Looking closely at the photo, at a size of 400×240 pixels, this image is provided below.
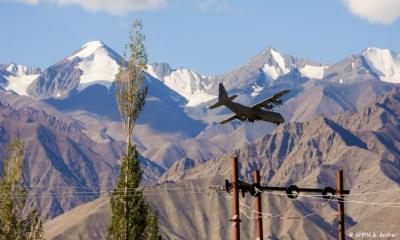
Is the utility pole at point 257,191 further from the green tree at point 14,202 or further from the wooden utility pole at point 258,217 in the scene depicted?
the green tree at point 14,202

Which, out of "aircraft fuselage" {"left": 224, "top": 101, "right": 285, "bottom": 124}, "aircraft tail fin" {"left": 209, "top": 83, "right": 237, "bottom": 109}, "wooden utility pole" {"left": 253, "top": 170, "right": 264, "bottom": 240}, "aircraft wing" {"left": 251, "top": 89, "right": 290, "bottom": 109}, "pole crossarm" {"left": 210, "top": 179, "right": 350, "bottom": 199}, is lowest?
"wooden utility pole" {"left": 253, "top": 170, "right": 264, "bottom": 240}

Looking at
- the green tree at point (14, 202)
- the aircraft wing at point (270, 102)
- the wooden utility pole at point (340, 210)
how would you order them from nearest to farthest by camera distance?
the wooden utility pole at point (340, 210), the aircraft wing at point (270, 102), the green tree at point (14, 202)

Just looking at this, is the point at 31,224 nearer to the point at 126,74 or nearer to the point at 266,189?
the point at 126,74

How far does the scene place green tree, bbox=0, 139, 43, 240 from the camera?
266ft

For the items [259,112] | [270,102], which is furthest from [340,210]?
[270,102]

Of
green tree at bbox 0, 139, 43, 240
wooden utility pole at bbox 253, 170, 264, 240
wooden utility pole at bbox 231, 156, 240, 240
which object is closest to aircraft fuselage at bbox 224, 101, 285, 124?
wooden utility pole at bbox 253, 170, 264, 240

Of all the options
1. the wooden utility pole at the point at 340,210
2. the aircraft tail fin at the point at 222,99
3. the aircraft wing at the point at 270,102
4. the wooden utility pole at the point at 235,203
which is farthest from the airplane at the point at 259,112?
the wooden utility pole at the point at 235,203

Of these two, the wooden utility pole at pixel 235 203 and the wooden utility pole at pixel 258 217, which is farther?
Result: the wooden utility pole at pixel 258 217

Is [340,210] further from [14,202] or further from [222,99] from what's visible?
[14,202]

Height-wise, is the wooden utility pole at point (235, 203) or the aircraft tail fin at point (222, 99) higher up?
the aircraft tail fin at point (222, 99)

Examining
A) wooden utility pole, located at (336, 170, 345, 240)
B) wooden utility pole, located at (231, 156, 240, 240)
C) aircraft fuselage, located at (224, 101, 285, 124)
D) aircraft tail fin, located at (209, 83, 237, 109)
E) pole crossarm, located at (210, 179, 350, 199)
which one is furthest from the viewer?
aircraft tail fin, located at (209, 83, 237, 109)

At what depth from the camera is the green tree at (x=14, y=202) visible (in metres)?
80.9

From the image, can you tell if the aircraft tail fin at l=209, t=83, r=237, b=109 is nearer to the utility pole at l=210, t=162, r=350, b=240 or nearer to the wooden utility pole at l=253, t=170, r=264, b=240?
the wooden utility pole at l=253, t=170, r=264, b=240

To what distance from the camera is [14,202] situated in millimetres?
82875
